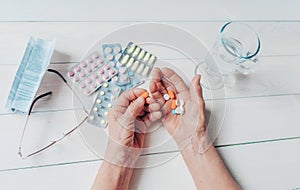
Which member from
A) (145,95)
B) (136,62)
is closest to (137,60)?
(136,62)

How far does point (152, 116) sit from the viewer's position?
0.77 m

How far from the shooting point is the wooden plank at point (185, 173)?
70 centimetres

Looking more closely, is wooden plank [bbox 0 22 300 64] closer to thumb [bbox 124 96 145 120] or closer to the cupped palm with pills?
the cupped palm with pills

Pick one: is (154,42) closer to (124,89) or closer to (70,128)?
(124,89)

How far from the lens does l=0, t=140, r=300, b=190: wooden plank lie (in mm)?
696

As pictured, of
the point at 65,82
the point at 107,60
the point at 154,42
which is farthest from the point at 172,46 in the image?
the point at 65,82

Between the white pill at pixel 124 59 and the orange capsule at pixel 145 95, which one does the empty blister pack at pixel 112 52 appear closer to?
the white pill at pixel 124 59

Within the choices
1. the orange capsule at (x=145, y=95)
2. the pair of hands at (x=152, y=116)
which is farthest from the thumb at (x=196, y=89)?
the orange capsule at (x=145, y=95)

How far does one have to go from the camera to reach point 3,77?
2.54 ft

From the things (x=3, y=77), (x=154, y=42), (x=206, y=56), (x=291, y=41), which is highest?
(x=291, y=41)

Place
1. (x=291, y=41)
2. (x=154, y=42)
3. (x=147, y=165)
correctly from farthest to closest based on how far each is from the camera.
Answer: (x=291, y=41)
(x=154, y=42)
(x=147, y=165)

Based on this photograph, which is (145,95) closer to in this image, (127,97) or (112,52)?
(127,97)

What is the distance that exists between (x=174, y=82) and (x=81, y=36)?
0.27 meters

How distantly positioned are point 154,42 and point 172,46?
1.9 inches
